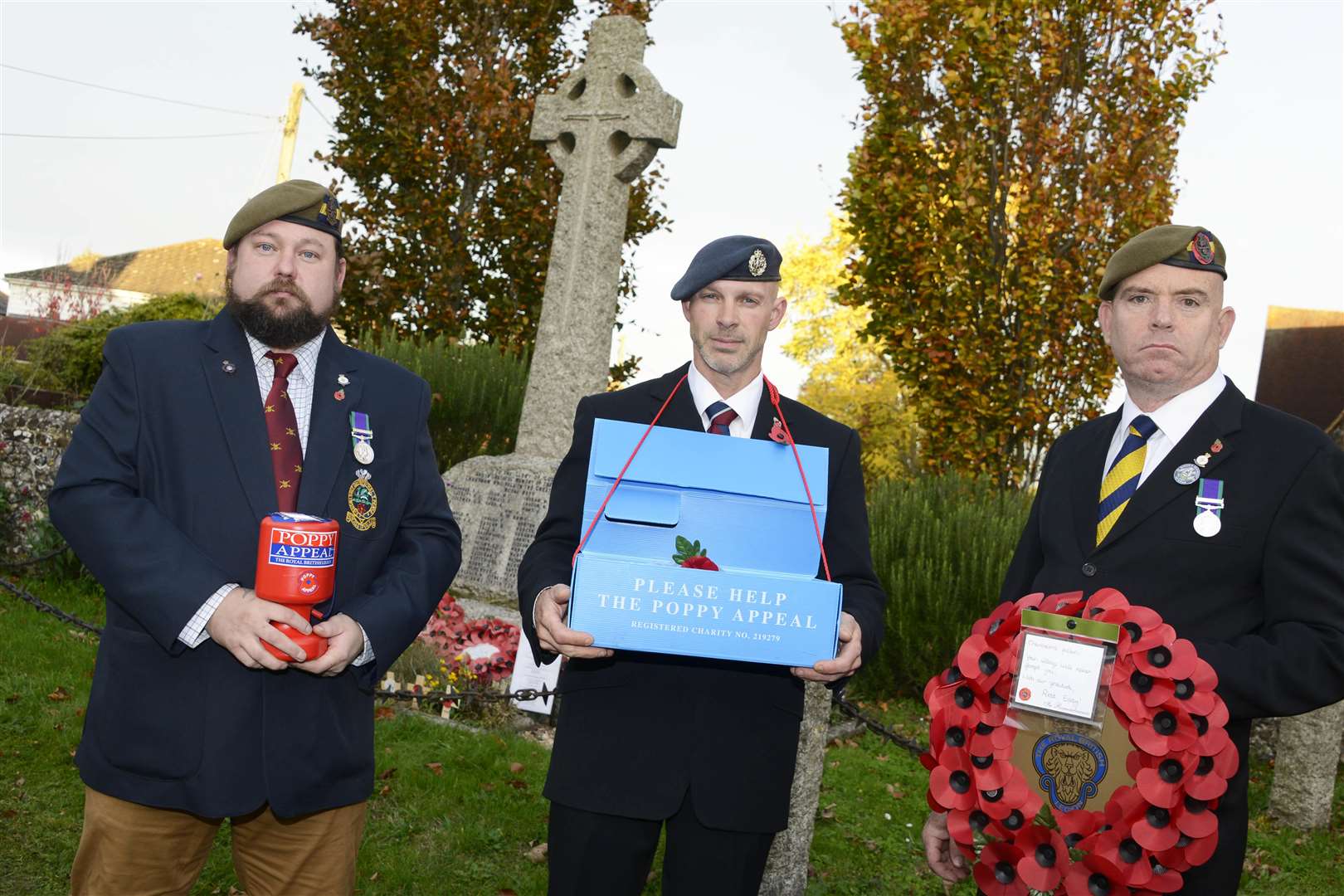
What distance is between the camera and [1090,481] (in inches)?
114

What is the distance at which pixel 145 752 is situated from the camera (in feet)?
8.57

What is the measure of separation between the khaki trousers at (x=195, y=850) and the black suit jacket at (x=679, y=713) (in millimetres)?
586

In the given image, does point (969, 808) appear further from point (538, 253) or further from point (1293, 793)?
point (538, 253)

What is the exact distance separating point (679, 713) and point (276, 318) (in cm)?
143

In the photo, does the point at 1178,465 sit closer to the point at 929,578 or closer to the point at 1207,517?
the point at 1207,517

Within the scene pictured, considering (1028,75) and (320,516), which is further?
(1028,75)

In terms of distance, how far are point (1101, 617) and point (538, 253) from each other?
11.2 metres

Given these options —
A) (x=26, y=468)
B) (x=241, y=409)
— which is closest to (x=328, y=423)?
(x=241, y=409)

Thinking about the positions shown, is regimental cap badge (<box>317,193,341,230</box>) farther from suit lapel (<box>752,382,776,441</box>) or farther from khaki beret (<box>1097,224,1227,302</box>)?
khaki beret (<box>1097,224,1227,302</box>)

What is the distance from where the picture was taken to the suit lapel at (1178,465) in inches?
105

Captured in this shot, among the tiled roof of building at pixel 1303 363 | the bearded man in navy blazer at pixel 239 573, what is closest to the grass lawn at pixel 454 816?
the bearded man in navy blazer at pixel 239 573

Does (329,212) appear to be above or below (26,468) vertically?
above

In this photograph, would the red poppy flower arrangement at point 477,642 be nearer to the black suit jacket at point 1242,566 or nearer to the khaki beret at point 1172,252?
the black suit jacket at point 1242,566

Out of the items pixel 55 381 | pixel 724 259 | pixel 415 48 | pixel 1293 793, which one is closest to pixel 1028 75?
pixel 415 48
